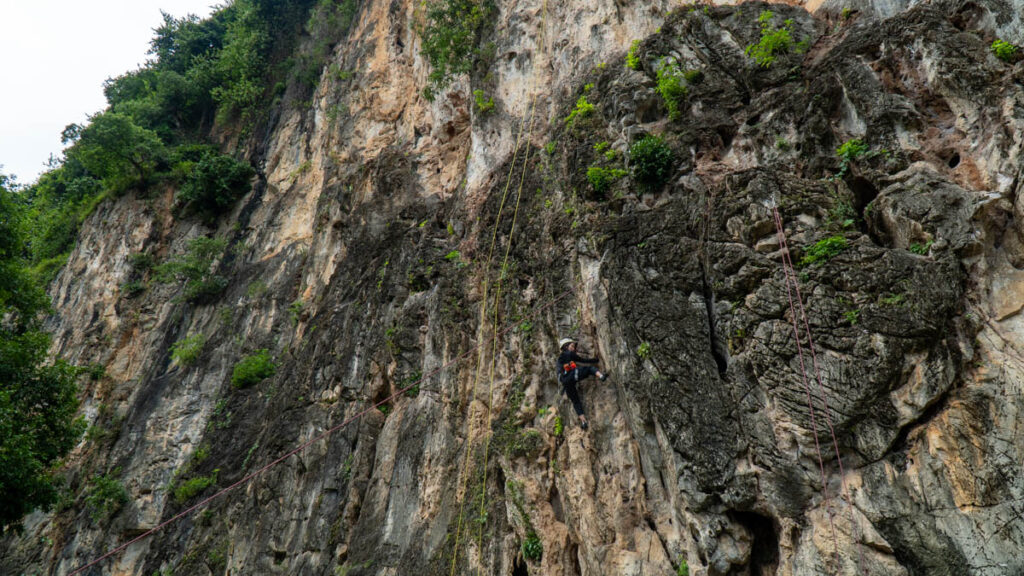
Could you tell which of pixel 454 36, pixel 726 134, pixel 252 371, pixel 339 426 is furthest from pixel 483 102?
pixel 252 371

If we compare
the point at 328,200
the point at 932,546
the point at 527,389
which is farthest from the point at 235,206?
the point at 932,546

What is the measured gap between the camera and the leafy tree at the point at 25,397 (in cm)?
1191

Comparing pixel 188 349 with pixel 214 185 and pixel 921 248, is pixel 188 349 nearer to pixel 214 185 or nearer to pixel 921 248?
pixel 214 185

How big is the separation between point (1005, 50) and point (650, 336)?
5.30m

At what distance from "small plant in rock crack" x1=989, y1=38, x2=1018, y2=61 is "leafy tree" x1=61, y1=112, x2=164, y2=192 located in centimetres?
2614

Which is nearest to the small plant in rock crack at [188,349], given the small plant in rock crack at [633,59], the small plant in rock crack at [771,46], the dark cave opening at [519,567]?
the dark cave opening at [519,567]

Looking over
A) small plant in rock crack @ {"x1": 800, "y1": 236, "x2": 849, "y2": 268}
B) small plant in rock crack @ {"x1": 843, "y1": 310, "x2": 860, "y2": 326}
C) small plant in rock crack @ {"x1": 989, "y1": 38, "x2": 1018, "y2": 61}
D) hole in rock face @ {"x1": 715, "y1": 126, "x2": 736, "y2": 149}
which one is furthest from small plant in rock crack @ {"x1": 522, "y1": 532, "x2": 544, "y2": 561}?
small plant in rock crack @ {"x1": 989, "y1": 38, "x2": 1018, "y2": 61}

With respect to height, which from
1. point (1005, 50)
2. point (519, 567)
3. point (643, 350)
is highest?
point (1005, 50)

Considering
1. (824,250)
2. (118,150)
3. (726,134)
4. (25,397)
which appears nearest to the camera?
(824,250)

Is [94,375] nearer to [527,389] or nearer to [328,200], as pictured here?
[328,200]

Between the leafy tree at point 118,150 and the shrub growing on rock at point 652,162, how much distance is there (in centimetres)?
2209

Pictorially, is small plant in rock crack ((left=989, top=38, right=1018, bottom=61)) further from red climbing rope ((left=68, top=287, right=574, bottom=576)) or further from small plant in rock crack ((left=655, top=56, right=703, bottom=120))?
red climbing rope ((left=68, top=287, right=574, bottom=576))

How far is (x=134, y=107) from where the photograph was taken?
26266 mm

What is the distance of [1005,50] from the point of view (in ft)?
23.2
